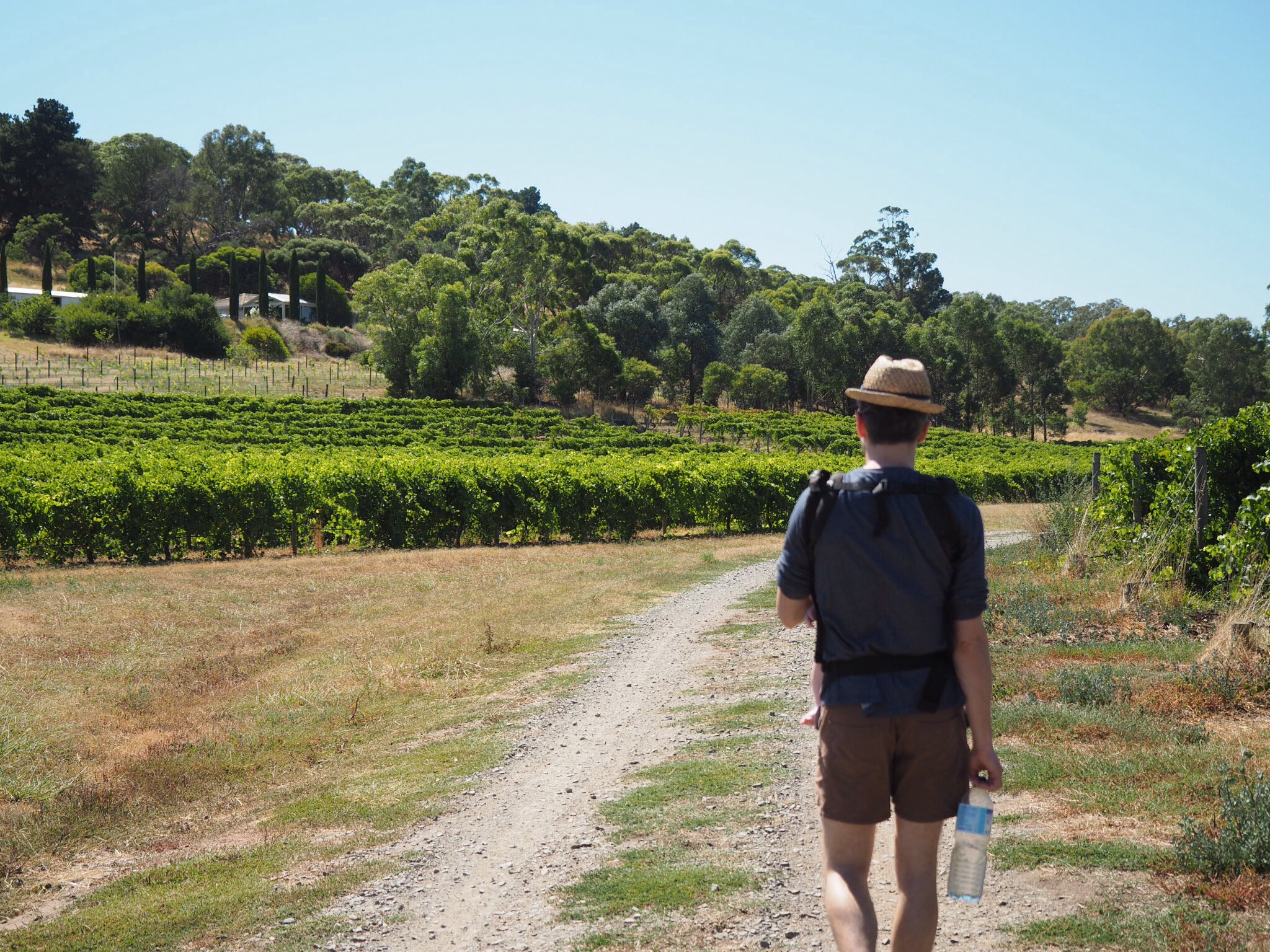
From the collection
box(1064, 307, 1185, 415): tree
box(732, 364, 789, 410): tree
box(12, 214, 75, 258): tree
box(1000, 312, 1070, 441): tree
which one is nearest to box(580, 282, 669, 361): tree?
box(732, 364, 789, 410): tree

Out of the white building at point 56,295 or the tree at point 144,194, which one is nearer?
the white building at point 56,295

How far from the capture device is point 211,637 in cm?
1277

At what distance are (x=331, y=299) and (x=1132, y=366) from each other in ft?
261

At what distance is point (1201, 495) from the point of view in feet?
36.0

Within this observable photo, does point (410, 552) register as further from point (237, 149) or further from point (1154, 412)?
point (237, 149)

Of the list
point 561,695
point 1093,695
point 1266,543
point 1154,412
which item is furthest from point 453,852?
point 1154,412

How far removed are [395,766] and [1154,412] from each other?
110846 mm

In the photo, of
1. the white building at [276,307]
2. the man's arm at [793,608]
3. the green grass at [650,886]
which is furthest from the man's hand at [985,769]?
the white building at [276,307]

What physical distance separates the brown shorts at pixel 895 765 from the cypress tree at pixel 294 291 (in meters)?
98.8

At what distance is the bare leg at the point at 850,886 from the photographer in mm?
2922

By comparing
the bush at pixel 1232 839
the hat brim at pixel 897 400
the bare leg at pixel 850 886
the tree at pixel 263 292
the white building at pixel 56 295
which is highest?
the tree at pixel 263 292

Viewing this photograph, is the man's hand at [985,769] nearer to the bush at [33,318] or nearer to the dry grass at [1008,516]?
the dry grass at [1008,516]

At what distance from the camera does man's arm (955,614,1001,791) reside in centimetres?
299

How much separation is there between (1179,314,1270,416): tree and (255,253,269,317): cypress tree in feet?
274
